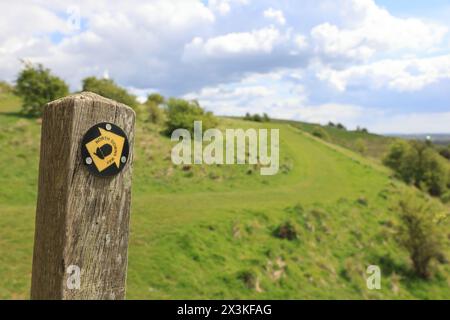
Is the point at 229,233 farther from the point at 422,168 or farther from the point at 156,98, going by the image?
the point at 422,168

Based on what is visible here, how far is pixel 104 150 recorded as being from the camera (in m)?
2.13

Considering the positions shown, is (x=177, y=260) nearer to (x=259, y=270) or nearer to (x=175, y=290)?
(x=175, y=290)

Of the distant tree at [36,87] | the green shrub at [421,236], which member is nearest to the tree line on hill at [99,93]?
the distant tree at [36,87]

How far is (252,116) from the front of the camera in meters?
80.0

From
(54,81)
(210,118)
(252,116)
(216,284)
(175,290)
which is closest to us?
(175,290)

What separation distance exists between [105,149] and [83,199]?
0.90 feet

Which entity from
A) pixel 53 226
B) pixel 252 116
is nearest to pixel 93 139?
pixel 53 226

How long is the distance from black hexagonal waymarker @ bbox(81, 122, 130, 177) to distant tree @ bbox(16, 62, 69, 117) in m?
33.5

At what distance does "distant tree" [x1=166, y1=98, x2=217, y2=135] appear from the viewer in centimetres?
3762

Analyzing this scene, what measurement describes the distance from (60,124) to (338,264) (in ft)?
69.9

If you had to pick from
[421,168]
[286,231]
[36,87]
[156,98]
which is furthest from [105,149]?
[421,168]

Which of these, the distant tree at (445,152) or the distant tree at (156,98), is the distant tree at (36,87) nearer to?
the distant tree at (156,98)

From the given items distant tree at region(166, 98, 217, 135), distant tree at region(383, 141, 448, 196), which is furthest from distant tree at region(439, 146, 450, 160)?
distant tree at region(166, 98, 217, 135)

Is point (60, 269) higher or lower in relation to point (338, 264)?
higher
